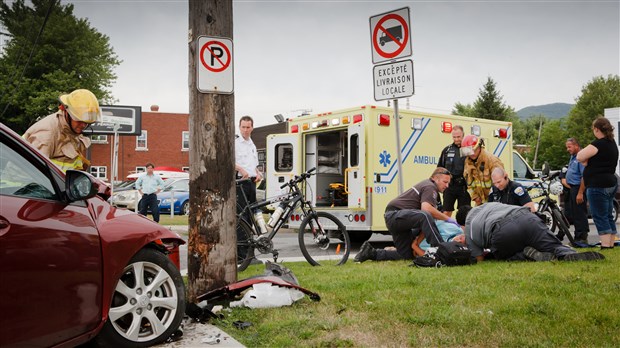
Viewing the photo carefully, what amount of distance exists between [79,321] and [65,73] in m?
39.5

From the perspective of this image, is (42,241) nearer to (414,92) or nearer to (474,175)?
(414,92)

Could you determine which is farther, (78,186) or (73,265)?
(78,186)

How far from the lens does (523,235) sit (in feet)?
23.9

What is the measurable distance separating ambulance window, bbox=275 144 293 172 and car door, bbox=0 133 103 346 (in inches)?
343

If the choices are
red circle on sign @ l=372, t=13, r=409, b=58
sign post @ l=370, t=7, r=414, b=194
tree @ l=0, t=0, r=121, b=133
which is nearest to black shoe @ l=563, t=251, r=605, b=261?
sign post @ l=370, t=7, r=414, b=194

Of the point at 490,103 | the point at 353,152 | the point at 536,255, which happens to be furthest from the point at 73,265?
the point at 490,103

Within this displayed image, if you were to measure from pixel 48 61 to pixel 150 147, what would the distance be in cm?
1058

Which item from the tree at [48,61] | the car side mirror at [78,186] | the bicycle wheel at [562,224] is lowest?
the bicycle wheel at [562,224]

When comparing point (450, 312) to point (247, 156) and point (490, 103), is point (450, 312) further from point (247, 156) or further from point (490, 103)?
point (490, 103)

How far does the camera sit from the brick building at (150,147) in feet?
154

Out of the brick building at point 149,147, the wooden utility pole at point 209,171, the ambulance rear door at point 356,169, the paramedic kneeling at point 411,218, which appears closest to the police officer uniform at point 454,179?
the ambulance rear door at point 356,169

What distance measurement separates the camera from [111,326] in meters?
3.67

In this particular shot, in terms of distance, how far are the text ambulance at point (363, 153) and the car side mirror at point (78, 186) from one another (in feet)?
20.7

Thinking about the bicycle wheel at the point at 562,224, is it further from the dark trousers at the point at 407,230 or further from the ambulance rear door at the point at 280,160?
the ambulance rear door at the point at 280,160
